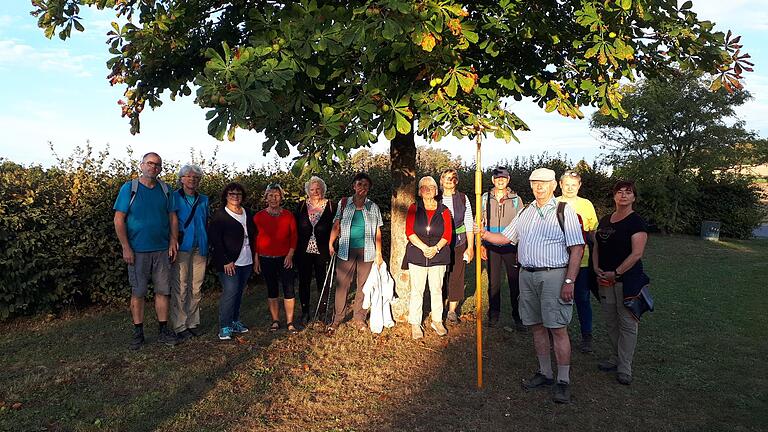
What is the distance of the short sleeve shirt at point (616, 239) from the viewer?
461cm

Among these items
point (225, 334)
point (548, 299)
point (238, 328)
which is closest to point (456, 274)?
point (548, 299)

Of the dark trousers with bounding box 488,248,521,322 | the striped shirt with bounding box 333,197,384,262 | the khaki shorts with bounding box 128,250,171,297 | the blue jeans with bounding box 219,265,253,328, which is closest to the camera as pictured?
the khaki shorts with bounding box 128,250,171,297

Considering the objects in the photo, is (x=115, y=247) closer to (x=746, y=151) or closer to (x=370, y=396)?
(x=370, y=396)

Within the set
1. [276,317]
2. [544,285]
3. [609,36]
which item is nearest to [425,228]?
[544,285]

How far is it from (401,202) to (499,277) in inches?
60.0

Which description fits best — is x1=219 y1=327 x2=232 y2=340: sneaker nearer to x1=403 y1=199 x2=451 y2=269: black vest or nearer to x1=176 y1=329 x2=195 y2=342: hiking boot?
x1=176 y1=329 x2=195 y2=342: hiking boot

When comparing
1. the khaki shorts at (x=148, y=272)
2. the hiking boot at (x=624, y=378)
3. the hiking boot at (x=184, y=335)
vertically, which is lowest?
the hiking boot at (x=624, y=378)

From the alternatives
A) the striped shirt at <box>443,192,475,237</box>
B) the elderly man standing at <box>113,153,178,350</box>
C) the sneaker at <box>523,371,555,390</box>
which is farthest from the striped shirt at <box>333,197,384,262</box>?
the sneaker at <box>523,371,555,390</box>

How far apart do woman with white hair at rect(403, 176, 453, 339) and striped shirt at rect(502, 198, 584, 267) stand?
129 cm

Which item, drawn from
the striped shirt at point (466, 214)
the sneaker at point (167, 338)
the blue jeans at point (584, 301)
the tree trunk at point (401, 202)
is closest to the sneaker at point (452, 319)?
the tree trunk at point (401, 202)

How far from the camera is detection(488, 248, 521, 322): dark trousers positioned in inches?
241

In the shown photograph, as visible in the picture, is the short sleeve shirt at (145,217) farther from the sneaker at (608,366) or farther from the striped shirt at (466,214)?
the sneaker at (608,366)

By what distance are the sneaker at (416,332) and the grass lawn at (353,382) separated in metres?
0.07

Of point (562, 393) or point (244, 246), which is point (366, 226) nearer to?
point (244, 246)
